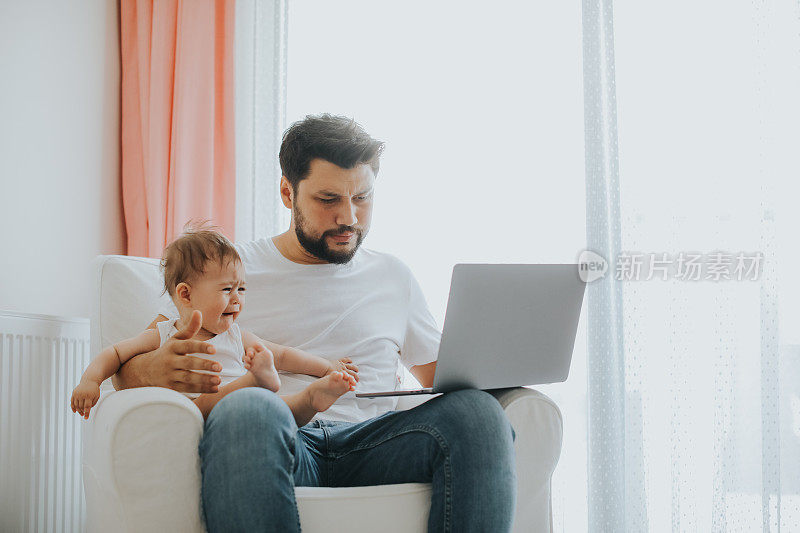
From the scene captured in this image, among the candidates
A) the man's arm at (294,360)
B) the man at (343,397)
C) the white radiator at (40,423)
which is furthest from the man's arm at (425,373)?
the white radiator at (40,423)

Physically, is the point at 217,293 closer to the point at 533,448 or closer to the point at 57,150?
the point at 533,448

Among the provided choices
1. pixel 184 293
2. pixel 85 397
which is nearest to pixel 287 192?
pixel 184 293

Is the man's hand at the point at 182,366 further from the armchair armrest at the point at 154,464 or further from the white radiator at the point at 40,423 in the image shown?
the white radiator at the point at 40,423

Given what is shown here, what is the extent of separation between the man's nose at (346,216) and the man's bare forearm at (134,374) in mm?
503

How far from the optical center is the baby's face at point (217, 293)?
1.39 meters

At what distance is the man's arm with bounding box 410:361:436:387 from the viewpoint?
176cm

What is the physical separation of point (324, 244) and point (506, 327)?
0.53 metres

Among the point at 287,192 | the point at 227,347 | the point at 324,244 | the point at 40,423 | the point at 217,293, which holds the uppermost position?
the point at 287,192

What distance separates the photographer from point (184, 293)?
1397mm

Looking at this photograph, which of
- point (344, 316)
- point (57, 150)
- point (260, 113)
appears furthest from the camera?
point (260, 113)

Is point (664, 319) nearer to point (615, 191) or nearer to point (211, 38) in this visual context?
point (615, 191)

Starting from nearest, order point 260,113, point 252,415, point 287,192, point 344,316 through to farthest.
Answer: point 252,415, point 344,316, point 287,192, point 260,113

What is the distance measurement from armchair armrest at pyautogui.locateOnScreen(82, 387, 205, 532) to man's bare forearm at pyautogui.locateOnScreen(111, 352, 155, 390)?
0.19m

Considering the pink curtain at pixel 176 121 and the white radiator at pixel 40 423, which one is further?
the pink curtain at pixel 176 121
